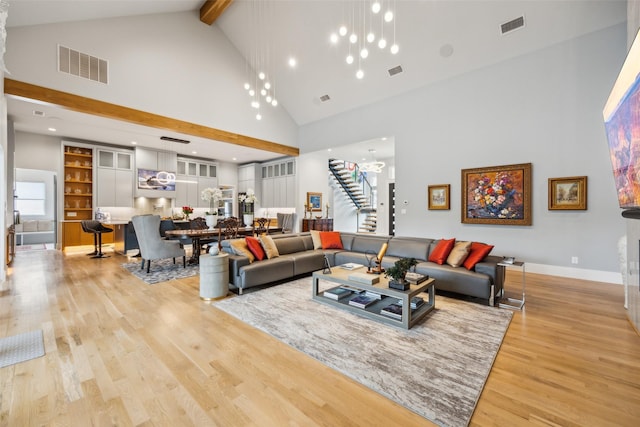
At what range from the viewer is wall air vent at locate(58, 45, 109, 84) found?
16.4 feet

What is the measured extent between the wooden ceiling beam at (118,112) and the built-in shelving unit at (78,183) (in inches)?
140

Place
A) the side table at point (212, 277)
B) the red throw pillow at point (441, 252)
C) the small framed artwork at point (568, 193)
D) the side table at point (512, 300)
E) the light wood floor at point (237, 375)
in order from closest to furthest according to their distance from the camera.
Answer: the light wood floor at point (237, 375), the side table at point (512, 300), the side table at point (212, 277), the red throw pillow at point (441, 252), the small framed artwork at point (568, 193)

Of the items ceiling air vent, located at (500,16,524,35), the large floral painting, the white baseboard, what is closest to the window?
the large floral painting

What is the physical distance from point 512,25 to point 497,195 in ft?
9.99

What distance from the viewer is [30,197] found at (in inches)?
337

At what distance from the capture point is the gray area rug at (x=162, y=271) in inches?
186

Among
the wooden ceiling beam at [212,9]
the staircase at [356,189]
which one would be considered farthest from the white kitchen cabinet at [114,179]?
the staircase at [356,189]

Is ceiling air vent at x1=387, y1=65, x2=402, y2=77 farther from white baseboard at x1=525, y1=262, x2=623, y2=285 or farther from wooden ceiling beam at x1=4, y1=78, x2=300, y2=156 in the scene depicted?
white baseboard at x1=525, y1=262, x2=623, y2=285

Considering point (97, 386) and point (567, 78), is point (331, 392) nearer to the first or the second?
point (97, 386)

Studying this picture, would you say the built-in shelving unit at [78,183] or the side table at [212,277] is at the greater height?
the built-in shelving unit at [78,183]

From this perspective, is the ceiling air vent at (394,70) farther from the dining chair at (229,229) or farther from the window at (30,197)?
the window at (30,197)

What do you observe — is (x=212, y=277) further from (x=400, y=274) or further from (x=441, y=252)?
(x=441, y=252)

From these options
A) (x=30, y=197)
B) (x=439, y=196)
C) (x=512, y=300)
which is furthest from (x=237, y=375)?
(x=30, y=197)

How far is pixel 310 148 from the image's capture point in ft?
29.8
